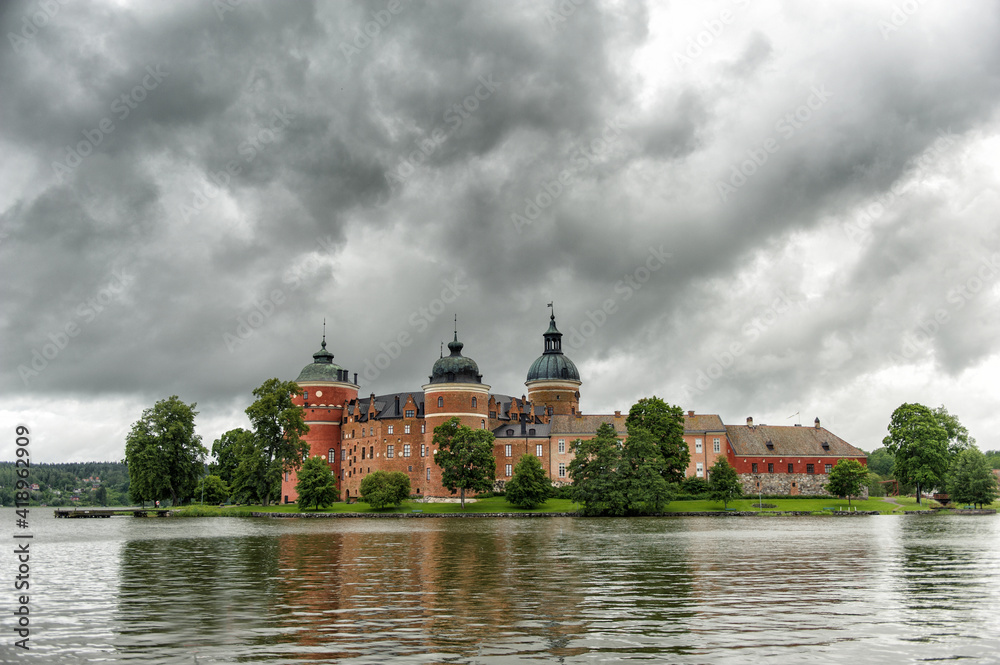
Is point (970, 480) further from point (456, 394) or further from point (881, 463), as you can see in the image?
point (881, 463)

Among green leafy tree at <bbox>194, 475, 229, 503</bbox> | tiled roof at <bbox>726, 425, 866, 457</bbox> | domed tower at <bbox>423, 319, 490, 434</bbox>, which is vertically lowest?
green leafy tree at <bbox>194, 475, 229, 503</bbox>

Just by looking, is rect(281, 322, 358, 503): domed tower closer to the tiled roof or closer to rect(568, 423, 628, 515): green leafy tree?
rect(568, 423, 628, 515): green leafy tree

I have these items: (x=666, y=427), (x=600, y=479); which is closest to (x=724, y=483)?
(x=666, y=427)

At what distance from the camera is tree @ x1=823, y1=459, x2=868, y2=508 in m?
89.5

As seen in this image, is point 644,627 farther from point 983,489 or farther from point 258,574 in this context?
point 983,489

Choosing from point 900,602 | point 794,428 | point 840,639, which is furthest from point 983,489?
point 840,639

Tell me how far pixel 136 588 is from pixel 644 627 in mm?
14638

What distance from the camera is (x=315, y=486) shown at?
8762 cm

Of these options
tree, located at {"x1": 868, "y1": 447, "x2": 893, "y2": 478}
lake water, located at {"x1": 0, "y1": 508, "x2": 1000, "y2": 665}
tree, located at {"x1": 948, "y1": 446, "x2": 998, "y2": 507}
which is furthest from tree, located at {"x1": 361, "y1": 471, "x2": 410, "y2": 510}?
tree, located at {"x1": 868, "y1": 447, "x2": 893, "y2": 478}

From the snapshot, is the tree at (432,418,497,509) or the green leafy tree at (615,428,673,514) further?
the tree at (432,418,497,509)

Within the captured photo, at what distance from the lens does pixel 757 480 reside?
102 metres

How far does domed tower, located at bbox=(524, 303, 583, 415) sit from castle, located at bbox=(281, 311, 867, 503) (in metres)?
4.09

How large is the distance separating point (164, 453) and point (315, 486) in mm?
15802

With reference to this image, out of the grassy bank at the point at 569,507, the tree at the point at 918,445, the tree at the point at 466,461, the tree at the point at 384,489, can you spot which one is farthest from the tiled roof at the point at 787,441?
the tree at the point at 384,489
